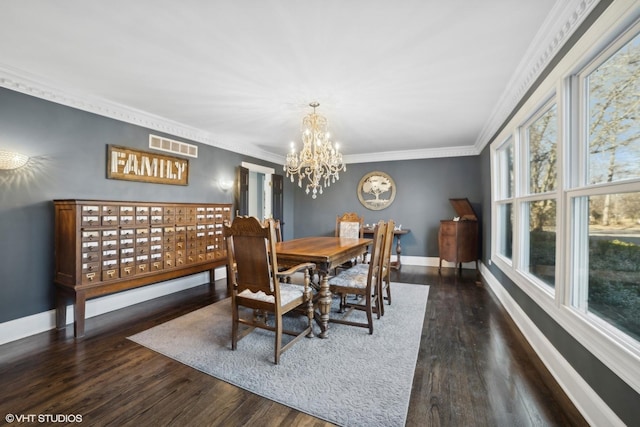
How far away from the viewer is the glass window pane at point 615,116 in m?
1.33

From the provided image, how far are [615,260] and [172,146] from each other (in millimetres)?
4650

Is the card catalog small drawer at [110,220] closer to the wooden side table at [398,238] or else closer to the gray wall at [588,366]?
the gray wall at [588,366]

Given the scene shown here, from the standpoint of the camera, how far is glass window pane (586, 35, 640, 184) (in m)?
1.33

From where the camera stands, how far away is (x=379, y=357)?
2.17 metres

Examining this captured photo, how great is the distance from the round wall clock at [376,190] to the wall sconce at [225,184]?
2900 millimetres

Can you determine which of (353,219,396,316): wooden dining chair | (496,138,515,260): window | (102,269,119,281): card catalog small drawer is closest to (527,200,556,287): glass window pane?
(496,138,515,260): window

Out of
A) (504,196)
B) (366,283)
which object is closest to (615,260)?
(366,283)

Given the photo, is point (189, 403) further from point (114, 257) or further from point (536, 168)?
point (536, 168)

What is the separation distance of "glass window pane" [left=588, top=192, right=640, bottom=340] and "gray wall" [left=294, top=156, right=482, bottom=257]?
13.6ft

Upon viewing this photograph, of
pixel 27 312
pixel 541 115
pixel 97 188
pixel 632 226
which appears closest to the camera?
pixel 632 226

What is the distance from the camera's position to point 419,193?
5949 mm

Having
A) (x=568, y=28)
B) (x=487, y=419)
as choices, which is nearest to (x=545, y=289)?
(x=487, y=419)

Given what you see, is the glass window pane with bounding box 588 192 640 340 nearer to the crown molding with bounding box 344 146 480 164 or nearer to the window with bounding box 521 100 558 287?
the window with bounding box 521 100 558 287

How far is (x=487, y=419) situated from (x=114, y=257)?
338cm
